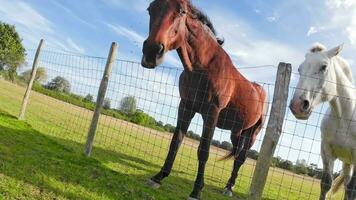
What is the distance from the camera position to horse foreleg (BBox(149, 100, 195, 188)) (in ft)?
20.0

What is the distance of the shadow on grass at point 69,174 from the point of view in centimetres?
473

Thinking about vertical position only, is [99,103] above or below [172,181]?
above

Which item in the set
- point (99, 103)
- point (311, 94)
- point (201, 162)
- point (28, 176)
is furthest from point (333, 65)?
point (28, 176)

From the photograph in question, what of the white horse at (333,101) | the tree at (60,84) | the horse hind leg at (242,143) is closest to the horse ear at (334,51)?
the white horse at (333,101)

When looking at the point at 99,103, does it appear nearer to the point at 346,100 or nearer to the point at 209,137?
the point at 209,137

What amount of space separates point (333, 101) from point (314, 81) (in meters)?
1.09

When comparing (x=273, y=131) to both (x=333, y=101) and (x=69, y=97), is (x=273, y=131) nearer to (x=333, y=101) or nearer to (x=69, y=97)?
(x=333, y=101)

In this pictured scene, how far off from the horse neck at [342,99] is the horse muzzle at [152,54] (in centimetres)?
282

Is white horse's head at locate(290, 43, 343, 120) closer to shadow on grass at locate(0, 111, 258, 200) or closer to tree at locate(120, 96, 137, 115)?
shadow on grass at locate(0, 111, 258, 200)

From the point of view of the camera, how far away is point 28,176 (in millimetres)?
4723

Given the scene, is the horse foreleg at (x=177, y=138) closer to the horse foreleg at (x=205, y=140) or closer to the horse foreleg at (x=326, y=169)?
the horse foreleg at (x=205, y=140)

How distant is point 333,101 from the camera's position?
6.36 metres

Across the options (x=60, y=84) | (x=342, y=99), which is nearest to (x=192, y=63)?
(x=342, y=99)

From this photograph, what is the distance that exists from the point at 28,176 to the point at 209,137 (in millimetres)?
2351
